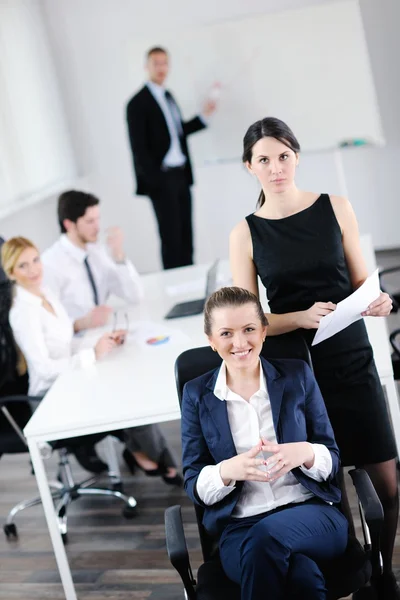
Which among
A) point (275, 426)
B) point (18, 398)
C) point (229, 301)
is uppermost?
point (229, 301)

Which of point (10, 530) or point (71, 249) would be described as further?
point (71, 249)

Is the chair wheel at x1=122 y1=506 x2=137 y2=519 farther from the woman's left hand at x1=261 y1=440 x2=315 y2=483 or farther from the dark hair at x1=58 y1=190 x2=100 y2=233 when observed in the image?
the woman's left hand at x1=261 y1=440 x2=315 y2=483

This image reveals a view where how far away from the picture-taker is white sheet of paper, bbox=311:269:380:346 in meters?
2.35

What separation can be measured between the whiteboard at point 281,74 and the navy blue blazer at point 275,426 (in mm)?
5216

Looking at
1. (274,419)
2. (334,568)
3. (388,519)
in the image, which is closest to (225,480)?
(274,419)

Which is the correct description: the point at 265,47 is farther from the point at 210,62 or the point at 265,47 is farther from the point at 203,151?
the point at 203,151

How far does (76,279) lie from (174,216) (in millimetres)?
2850

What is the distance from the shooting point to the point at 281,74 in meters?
7.33

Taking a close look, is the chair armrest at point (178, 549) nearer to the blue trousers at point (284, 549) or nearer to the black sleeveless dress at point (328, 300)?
the blue trousers at point (284, 549)

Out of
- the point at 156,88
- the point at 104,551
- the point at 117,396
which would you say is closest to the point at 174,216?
the point at 156,88

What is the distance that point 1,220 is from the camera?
694 cm

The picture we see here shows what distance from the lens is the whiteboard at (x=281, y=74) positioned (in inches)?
281

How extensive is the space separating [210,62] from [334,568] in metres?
5.97

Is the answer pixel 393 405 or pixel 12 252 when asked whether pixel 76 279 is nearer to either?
pixel 12 252
